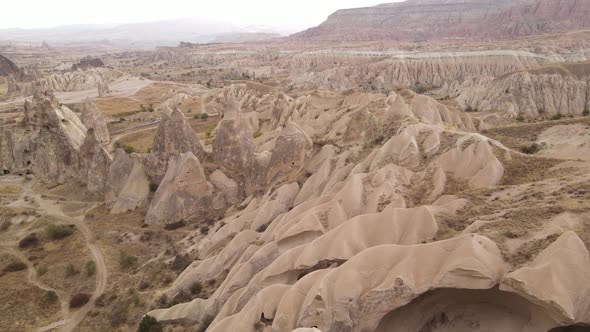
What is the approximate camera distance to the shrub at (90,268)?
23734 mm

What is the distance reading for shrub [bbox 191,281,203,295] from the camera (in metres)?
19.5

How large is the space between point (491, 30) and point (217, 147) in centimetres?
17183

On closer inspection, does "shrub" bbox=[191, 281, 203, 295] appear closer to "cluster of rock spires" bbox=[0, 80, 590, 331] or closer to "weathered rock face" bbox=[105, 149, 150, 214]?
"cluster of rock spires" bbox=[0, 80, 590, 331]

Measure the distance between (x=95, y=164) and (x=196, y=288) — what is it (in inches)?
782

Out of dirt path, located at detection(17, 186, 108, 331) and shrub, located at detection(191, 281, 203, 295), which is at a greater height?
shrub, located at detection(191, 281, 203, 295)

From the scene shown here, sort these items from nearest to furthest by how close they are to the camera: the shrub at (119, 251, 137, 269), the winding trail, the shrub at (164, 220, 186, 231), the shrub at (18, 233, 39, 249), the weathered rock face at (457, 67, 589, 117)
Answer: the winding trail < the shrub at (119, 251, 137, 269) < the shrub at (18, 233, 39, 249) < the shrub at (164, 220, 186, 231) < the weathered rock face at (457, 67, 589, 117)

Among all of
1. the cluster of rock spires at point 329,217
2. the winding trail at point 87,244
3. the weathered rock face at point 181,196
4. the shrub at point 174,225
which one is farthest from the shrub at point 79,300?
the weathered rock face at point 181,196

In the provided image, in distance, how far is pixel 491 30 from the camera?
16925 centimetres

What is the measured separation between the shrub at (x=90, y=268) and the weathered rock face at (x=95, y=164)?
10.8 meters

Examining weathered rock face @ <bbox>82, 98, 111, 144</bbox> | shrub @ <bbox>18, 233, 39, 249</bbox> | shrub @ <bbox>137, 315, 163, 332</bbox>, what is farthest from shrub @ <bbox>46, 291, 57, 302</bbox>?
weathered rock face @ <bbox>82, 98, 111, 144</bbox>

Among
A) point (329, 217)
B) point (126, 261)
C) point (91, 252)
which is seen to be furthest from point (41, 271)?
point (329, 217)

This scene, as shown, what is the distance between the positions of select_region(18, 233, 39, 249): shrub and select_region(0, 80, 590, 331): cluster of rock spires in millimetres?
5586

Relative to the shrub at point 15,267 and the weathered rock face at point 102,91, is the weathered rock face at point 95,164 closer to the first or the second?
the shrub at point 15,267

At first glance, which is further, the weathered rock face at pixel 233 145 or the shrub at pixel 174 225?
the weathered rock face at pixel 233 145
